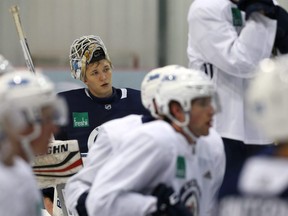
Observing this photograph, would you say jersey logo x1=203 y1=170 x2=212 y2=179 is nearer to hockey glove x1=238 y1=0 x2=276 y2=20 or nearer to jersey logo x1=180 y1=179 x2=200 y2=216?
jersey logo x1=180 y1=179 x2=200 y2=216

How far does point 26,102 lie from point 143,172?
49 centimetres

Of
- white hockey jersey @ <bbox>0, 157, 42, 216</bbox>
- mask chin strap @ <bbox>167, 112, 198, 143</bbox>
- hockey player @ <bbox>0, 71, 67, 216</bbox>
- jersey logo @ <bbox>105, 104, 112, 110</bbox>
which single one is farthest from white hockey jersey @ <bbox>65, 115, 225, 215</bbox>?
jersey logo @ <bbox>105, 104, 112, 110</bbox>

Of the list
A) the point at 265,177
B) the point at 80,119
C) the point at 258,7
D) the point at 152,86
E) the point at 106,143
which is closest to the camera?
the point at 265,177

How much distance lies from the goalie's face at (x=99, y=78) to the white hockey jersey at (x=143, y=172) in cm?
150

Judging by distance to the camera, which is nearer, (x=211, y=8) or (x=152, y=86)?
(x=152, y=86)

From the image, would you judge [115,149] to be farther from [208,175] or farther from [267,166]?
[267,166]

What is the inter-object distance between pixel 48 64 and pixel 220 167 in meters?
3.05

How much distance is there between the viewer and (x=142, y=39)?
261 inches

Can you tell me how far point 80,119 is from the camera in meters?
4.61

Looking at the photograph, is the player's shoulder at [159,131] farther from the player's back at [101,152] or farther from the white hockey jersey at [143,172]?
the player's back at [101,152]

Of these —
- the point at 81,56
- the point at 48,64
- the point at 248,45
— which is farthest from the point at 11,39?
the point at 248,45

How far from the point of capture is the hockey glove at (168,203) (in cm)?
304

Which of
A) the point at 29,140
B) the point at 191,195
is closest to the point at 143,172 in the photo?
the point at 191,195

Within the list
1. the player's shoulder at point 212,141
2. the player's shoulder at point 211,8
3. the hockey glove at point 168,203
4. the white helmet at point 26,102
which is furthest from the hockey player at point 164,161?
the player's shoulder at point 211,8
